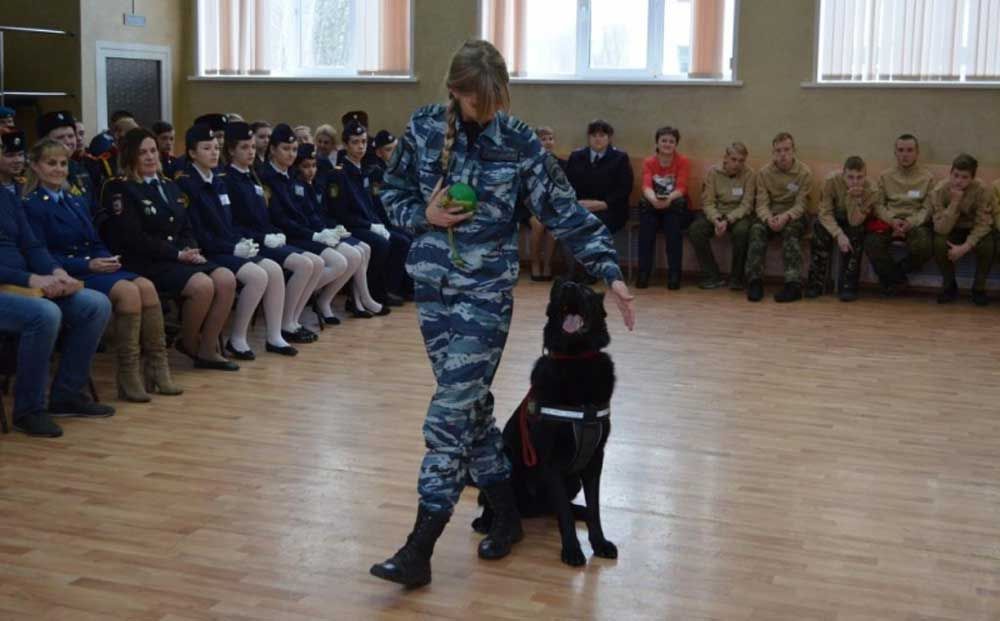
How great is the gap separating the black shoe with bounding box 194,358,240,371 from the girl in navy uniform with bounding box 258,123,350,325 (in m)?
1.09

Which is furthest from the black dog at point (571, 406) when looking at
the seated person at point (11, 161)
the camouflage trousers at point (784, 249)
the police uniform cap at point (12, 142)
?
the camouflage trousers at point (784, 249)

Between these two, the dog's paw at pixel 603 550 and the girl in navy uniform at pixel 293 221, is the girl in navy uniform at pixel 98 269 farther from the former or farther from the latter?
the dog's paw at pixel 603 550

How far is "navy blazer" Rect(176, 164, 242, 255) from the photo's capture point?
643 centimetres

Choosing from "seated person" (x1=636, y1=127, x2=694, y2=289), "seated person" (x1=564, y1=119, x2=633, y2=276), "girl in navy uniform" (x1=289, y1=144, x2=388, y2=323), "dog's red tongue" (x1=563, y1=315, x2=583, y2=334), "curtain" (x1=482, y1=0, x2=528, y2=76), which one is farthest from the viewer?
"curtain" (x1=482, y1=0, x2=528, y2=76)

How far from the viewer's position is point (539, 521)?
386cm

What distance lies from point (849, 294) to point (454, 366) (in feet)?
20.6

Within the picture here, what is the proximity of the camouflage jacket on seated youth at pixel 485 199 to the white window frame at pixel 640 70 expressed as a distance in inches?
278

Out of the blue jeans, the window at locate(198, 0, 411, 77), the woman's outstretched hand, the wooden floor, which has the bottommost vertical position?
the wooden floor

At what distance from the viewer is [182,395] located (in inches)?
222

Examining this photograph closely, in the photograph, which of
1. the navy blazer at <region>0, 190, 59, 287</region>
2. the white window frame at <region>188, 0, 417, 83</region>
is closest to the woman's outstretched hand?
the navy blazer at <region>0, 190, 59, 287</region>

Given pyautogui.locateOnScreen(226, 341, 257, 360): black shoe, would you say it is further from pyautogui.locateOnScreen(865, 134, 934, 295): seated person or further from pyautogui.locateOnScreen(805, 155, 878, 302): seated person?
pyautogui.locateOnScreen(865, 134, 934, 295): seated person

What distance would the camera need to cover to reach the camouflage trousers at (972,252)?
8.71 m

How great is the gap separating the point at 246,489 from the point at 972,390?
3.68m

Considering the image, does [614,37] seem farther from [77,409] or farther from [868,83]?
[77,409]
